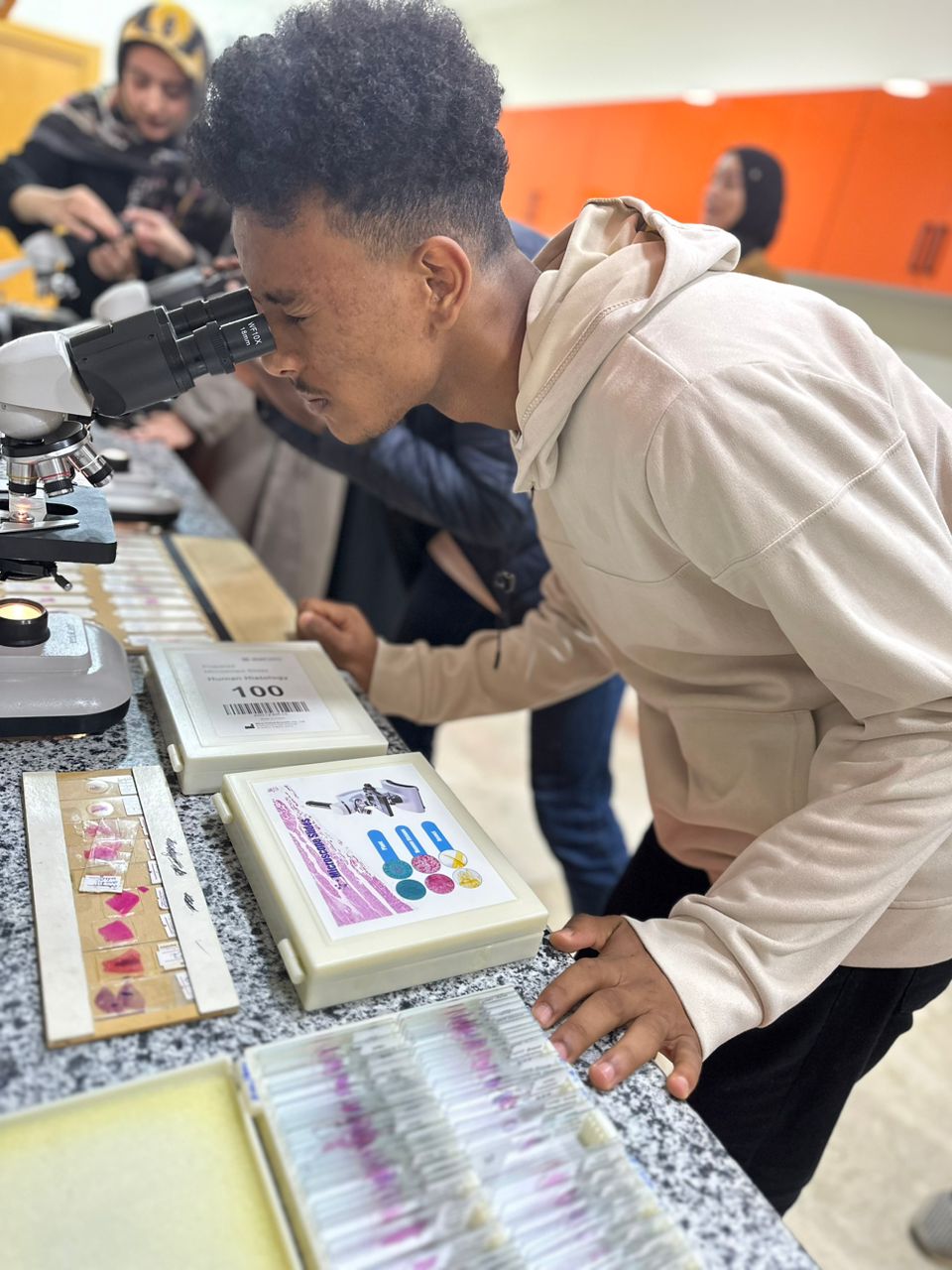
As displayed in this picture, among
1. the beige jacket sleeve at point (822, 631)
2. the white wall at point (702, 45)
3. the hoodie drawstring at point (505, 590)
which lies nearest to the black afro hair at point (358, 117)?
the beige jacket sleeve at point (822, 631)

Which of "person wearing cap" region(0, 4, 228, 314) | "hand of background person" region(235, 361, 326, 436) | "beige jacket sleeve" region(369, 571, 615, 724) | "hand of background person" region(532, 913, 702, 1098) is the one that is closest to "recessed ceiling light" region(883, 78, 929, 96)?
"person wearing cap" region(0, 4, 228, 314)

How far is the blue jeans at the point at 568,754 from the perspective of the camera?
1.73m

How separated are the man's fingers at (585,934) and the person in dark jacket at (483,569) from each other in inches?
22.4

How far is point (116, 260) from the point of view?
2121 millimetres

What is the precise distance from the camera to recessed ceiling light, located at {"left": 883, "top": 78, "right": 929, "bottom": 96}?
2975 millimetres

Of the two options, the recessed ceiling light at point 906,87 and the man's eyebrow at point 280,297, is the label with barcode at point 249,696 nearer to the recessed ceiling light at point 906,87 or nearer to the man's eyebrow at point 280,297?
the man's eyebrow at point 280,297

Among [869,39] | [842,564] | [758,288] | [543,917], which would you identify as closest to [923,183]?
[869,39]

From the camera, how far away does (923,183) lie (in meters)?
3.01

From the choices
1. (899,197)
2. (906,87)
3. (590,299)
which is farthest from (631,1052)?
(906,87)

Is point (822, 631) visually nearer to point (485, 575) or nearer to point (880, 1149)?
point (485, 575)

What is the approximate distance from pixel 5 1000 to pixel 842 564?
0.62 meters

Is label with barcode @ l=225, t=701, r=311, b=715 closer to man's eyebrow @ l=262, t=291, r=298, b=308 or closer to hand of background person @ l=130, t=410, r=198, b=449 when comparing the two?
man's eyebrow @ l=262, t=291, r=298, b=308

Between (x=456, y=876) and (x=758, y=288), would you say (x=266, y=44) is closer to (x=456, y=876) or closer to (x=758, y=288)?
(x=758, y=288)

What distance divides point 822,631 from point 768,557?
0.07 metres
